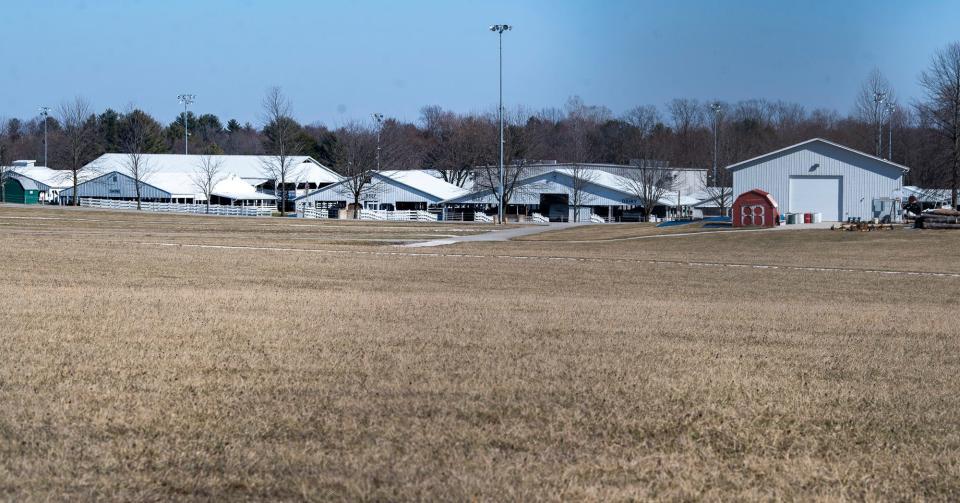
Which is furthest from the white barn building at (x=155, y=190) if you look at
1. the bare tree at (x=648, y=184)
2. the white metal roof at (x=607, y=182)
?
the bare tree at (x=648, y=184)

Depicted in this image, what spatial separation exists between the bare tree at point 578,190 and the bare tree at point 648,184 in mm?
4171

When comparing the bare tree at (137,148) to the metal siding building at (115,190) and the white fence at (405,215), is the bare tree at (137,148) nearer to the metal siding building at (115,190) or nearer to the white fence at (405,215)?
the metal siding building at (115,190)

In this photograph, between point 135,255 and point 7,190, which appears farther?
point 7,190

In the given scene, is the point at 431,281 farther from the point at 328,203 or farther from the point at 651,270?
the point at 328,203

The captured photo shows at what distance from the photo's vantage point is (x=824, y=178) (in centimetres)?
6569

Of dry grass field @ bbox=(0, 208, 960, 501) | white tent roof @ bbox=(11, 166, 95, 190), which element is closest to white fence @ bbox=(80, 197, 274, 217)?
white tent roof @ bbox=(11, 166, 95, 190)

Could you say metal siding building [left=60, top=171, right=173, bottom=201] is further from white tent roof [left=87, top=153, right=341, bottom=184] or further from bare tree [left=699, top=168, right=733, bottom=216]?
bare tree [left=699, top=168, right=733, bottom=216]

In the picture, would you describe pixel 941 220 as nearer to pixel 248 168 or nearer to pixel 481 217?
pixel 481 217

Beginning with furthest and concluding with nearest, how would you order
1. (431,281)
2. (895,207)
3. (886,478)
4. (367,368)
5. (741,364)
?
(895,207), (431,281), (741,364), (367,368), (886,478)

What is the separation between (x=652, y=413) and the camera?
26.7 feet

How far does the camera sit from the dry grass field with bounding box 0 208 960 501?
21.0 ft

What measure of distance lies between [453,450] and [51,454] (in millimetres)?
2607

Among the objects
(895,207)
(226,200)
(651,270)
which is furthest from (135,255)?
(226,200)

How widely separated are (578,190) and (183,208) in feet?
122
